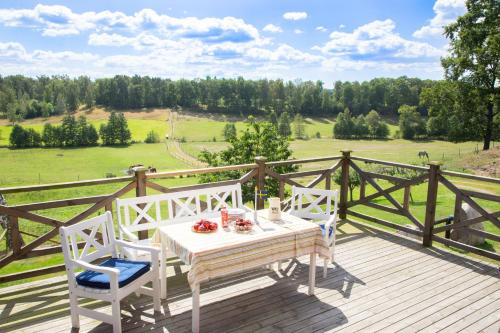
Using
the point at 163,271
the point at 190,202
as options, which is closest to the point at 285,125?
the point at 190,202

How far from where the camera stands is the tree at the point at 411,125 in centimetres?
5992

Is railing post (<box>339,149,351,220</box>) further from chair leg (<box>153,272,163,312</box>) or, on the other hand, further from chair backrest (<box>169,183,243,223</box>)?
chair leg (<box>153,272,163,312</box>)

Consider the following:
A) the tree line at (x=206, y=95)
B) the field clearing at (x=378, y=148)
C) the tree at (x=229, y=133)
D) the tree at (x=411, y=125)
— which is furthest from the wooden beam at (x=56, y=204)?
the tree line at (x=206, y=95)

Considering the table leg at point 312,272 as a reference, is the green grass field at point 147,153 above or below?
below

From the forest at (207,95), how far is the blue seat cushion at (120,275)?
73.1 metres

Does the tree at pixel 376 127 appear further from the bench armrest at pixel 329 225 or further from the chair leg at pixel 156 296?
the chair leg at pixel 156 296

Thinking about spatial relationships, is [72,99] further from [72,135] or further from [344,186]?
[344,186]

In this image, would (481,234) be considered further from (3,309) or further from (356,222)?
(3,309)

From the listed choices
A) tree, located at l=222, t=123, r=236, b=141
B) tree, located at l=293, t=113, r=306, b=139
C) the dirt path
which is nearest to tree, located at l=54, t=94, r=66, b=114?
the dirt path

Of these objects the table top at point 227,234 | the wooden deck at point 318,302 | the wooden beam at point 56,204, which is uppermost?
the wooden beam at point 56,204

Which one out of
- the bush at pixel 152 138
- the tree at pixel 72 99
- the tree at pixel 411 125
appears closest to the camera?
the tree at pixel 411 125

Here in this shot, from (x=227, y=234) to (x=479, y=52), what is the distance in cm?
2574

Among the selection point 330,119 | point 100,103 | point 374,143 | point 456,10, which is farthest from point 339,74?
point 456,10

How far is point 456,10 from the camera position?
23484mm
